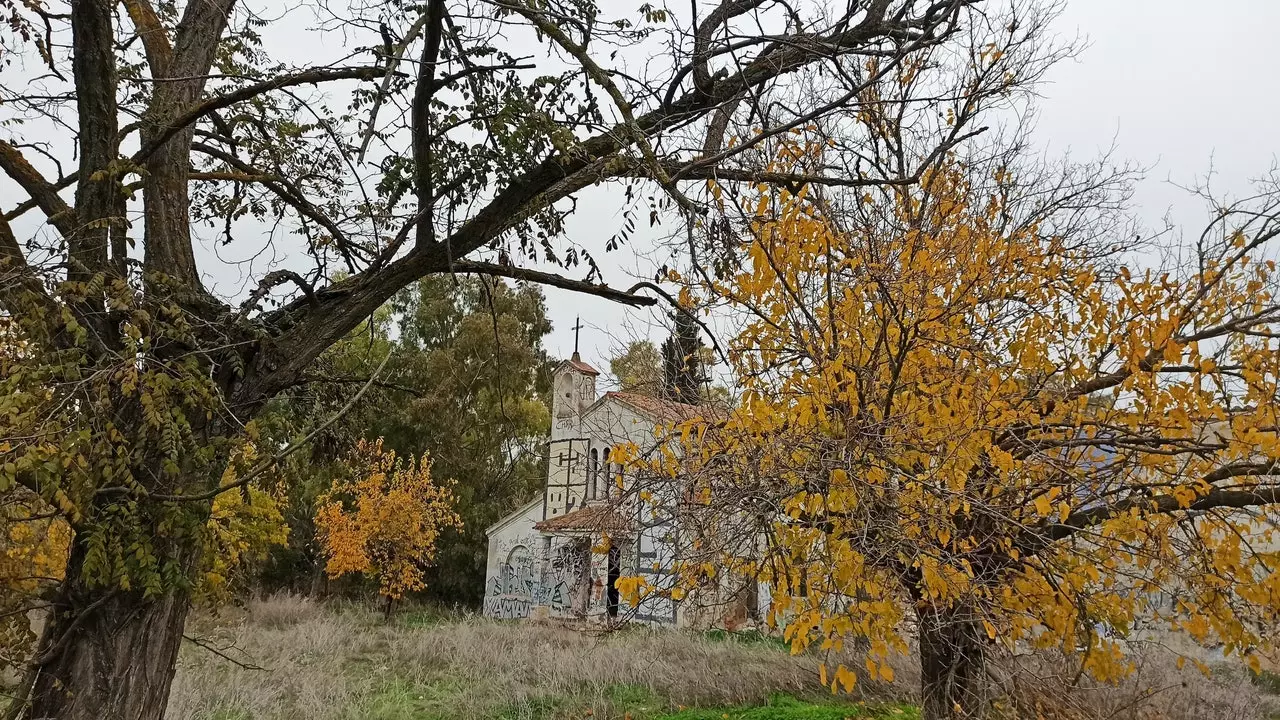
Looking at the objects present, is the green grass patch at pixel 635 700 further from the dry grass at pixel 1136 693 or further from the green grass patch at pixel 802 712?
the dry grass at pixel 1136 693

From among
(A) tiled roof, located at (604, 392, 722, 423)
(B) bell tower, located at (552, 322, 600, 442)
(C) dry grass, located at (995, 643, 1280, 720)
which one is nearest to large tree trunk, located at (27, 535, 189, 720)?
(A) tiled roof, located at (604, 392, 722, 423)

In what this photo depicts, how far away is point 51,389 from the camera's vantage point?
323 centimetres

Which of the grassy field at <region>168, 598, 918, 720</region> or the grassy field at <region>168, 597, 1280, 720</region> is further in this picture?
the grassy field at <region>168, 598, 918, 720</region>

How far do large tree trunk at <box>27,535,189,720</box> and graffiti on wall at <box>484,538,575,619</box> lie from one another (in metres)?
18.6

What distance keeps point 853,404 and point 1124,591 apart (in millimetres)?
2707

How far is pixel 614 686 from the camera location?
33.7 ft

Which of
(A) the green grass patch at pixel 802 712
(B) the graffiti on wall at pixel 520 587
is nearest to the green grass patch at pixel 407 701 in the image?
(A) the green grass patch at pixel 802 712

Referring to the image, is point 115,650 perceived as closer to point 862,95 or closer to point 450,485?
point 862,95

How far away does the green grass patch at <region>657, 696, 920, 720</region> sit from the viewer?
7934mm

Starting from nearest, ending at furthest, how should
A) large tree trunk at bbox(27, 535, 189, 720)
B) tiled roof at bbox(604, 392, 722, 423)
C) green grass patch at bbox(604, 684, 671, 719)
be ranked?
large tree trunk at bbox(27, 535, 189, 720), tiled roof at bbox(604, 392, 722, 423), green grass patch at bbox(604, 684, 671, 719)

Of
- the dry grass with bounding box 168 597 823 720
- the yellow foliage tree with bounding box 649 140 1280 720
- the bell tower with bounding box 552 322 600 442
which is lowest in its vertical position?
the dry grass with bounding box 168 597 823 720

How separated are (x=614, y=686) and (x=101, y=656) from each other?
7611 millimetres

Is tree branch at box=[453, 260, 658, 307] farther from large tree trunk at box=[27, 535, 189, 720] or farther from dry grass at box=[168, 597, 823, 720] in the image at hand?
dry grass at box=[168, 597, 823, 720]

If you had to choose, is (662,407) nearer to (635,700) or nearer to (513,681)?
(635,700)
